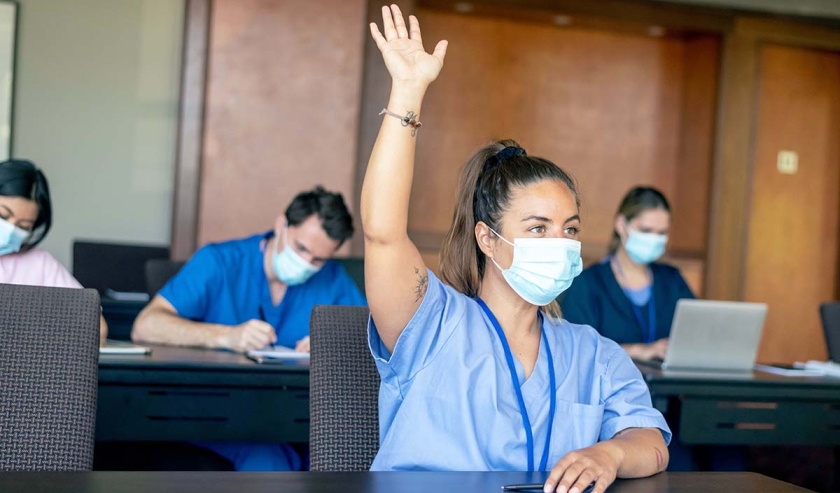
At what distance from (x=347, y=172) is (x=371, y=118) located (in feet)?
1.15

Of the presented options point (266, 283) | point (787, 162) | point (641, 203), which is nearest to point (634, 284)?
point (641, 203)

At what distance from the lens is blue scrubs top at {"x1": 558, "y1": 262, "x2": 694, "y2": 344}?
11.1ft

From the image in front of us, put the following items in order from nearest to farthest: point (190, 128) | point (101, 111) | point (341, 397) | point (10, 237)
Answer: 1. point (341, 397)
2. point (10, 237)
3. point (190, 128)
4. point (101, 111)

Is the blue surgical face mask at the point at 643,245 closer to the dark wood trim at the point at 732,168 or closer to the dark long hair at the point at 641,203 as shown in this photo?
the dark long hair at the point at 641,203

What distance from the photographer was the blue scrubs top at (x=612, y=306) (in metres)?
3.40

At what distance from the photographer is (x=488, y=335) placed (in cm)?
165

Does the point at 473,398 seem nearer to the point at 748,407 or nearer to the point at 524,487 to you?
the point at 524,487

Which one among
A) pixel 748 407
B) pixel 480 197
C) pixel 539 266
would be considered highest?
pixel 480 197

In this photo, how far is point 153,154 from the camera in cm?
511

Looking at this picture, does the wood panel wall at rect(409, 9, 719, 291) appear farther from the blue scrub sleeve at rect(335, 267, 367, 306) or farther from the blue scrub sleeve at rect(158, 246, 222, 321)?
the blue scrub sleeve at rect(158, 246, 222, 321)

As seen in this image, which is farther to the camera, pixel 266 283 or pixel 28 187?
pixel 266 283

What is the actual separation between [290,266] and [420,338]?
1.65m

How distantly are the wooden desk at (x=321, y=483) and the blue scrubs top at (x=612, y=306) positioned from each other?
1921mm

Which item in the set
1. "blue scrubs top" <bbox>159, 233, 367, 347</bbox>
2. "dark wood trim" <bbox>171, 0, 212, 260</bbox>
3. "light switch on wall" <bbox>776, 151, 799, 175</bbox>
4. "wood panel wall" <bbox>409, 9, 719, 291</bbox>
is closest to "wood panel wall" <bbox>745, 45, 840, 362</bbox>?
"light switch on wall" <bbox>776, 151, 799, 175</bbox>
